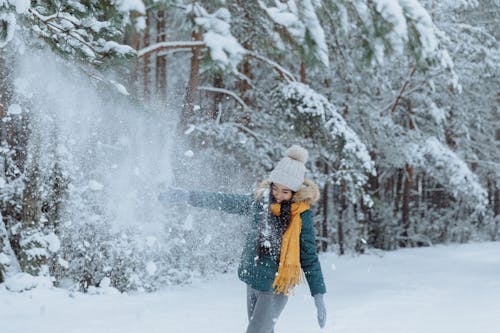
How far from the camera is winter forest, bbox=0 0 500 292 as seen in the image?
19.2ft

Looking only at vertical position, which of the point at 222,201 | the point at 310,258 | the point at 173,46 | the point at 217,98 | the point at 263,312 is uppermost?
the point at 173,46

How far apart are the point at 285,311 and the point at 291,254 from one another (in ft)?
12.5

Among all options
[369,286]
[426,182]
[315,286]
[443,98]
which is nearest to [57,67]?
[315,286]

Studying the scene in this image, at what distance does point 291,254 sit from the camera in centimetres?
407

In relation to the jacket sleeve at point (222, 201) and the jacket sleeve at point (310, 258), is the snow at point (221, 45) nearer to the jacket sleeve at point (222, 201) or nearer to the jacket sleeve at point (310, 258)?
the jacket sleeve at point (222, 201)

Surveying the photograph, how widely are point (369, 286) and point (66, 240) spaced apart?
541cm

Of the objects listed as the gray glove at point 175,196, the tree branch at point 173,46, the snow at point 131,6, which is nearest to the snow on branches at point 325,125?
the tree branch at point 173,46

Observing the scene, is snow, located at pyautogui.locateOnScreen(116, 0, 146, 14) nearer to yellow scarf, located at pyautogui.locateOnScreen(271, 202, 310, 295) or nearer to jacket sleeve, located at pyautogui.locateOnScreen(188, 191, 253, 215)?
jacket sleeve, located at pyautogui.locateOnScreen(188, 191, 253, 215)

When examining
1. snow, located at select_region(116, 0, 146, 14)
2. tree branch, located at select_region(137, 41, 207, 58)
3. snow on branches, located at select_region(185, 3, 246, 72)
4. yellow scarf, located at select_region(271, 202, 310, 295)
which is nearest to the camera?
yellow scarf, located at select_region(271, 202, 310, 295)

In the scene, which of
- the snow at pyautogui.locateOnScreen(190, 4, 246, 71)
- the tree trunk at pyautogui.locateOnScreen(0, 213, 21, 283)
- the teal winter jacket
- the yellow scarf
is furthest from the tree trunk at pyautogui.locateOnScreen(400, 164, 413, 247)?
the yellow scarf

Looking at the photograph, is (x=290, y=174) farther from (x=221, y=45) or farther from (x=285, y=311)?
(x=285, y=311)

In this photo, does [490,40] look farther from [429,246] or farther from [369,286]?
[369,286]

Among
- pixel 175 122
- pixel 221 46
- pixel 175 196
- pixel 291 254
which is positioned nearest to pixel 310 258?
pixel 291 254

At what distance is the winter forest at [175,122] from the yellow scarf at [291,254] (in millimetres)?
2013
